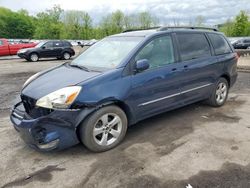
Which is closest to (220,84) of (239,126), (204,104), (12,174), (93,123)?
(204,104)

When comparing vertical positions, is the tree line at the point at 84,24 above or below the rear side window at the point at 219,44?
above

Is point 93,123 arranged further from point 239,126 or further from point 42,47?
point 42,47

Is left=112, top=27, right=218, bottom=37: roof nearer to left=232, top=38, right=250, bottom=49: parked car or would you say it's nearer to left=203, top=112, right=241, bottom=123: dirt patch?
left=203, top=112, right=241, bottom=123: dirt patch

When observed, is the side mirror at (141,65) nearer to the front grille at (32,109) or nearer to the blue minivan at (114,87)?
the blue minivan at (114,87)

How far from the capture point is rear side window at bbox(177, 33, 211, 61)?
4801 millimetres

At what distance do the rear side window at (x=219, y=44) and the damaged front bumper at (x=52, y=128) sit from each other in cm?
336

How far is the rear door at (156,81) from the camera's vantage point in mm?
4061

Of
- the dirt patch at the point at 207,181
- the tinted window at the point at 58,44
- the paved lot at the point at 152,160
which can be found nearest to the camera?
the dirt patch at the point at 207,181

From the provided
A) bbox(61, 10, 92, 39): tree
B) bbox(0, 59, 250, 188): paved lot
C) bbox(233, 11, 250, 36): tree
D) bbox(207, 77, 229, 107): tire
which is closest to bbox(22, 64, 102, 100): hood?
bbox(0, 59, 250, 188): paved lot

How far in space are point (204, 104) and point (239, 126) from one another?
52.3 inches

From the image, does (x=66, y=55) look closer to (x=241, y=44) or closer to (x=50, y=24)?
(x=241, y=44)

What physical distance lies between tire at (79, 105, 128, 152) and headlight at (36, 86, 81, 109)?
367 mm

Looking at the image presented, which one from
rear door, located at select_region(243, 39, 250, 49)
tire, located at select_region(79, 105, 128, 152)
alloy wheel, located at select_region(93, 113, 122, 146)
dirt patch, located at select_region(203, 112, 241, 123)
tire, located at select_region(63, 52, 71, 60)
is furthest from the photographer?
rear door, located at select_region(243, 39, 250, 49)

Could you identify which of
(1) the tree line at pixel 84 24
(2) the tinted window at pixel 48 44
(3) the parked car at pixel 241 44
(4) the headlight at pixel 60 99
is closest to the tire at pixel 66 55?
(2) the tinted window at pixel 48 44
